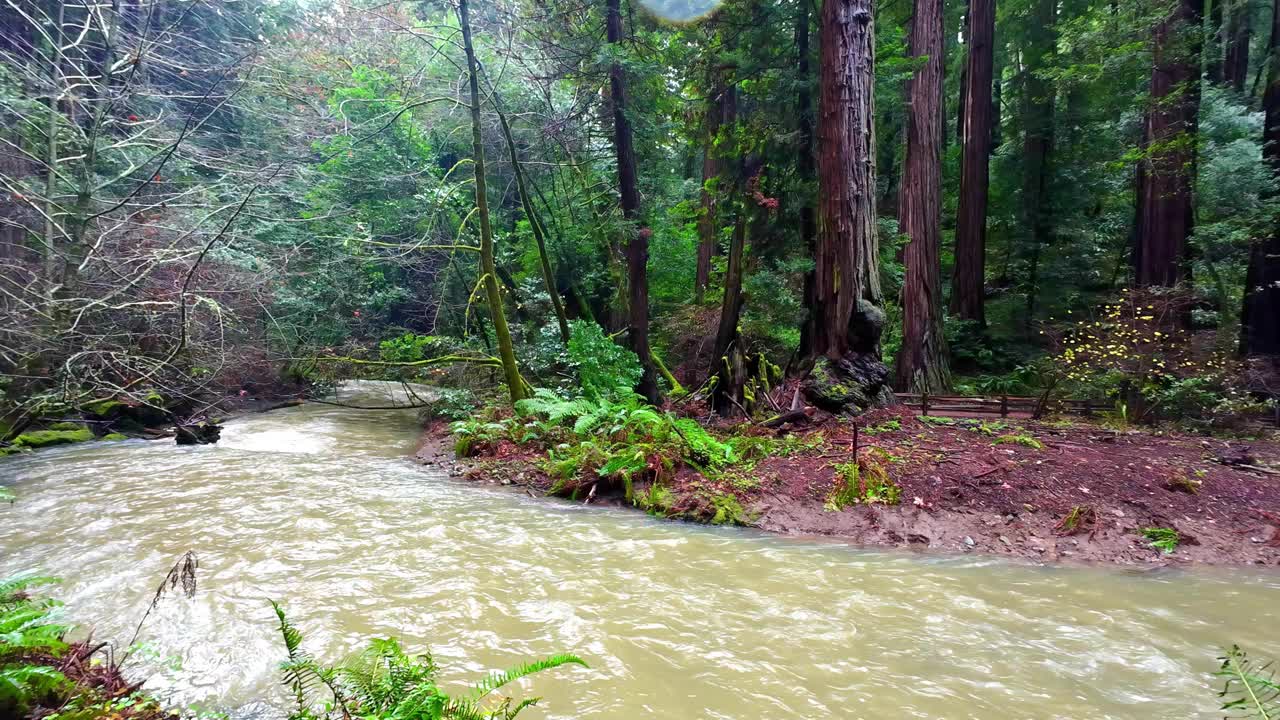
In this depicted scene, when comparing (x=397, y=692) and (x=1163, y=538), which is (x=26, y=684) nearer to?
(x=397, y=692)

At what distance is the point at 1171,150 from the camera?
859 cm

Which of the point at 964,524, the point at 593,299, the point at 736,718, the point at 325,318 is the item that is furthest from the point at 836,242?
the point at 325,318

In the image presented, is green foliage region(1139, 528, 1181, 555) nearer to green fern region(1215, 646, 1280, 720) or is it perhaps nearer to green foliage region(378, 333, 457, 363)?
green fern region(1215, 646, 1280, 720)

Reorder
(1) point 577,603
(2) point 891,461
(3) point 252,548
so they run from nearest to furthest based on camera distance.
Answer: (1) point 577,603 < (3) point 252,548 < (2) point 891,461

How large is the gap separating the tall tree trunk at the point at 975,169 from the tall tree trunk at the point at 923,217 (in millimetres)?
3547

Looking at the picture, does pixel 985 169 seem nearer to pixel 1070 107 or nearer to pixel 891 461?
pixel 1070 107

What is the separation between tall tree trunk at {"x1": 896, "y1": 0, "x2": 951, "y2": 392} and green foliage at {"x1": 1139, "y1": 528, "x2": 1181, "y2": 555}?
207 inches

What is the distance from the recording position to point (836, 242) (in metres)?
7.91

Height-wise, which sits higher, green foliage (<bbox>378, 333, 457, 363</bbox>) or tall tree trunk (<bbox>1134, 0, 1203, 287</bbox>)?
tall tree trunk (<bbox>1134, 0, 1203, 287</bbox>)

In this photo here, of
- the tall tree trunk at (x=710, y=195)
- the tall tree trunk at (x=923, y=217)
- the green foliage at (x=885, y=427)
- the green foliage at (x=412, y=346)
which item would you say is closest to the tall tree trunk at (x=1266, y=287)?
the tall tree trunk at (x=923, y=217)

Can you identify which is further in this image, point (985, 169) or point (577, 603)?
point (985, 169)

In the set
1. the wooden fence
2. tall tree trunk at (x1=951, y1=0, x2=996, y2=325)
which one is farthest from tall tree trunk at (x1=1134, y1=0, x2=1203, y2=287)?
tall tree trunk at (x1=951, y1=0, x2=996, y2=325)

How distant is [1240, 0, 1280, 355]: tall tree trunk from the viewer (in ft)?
26.0

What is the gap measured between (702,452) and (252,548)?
433cm
